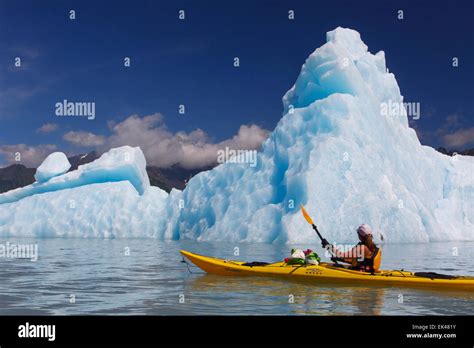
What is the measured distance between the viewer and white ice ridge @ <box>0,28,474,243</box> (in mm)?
28422

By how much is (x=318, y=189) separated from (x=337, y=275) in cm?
1690

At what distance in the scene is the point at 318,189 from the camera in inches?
1115

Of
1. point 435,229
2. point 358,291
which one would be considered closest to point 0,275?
point 358,291

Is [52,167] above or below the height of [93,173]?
above

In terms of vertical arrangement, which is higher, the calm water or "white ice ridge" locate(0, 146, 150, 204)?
"white ice ridge" locate(0, 146, 150, 204)

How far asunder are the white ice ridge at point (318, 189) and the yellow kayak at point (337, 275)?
533 inches

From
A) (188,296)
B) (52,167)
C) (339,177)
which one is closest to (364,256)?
(188,296)

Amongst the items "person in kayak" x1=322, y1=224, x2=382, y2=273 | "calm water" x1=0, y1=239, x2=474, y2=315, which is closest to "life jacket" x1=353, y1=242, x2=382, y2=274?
"person in kayak" x1=322, y1=224, x2=382, y2=273

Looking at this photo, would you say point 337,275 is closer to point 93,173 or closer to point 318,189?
point 318,189

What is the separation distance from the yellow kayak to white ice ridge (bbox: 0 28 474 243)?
44.4 feet

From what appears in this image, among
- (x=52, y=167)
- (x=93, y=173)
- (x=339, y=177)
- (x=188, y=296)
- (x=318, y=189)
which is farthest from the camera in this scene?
(x=52, y=167)

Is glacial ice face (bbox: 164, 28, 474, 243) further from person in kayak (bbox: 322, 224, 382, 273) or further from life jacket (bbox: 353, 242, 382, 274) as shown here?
life jacket (bbox: 353, 242, 382, 274)

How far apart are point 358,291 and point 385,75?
29211 mm
